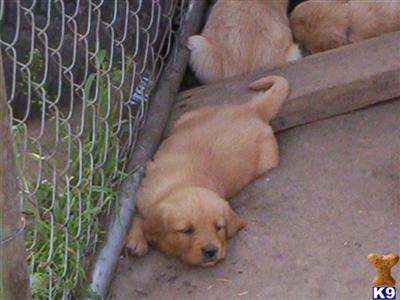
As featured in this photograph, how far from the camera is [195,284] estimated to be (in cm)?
371

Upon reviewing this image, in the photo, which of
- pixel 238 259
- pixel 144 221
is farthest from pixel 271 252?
pixel 144 221

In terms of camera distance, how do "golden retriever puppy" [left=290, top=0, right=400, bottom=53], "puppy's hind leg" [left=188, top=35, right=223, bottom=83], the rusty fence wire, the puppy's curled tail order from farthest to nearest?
"golden retriever puppy" [left=290, top=0, right=400, bottom=53], "puppy's hind leg" [left=188, top=35, right=223, bottom=83], the puppy's curled tail, the rusty fence wire

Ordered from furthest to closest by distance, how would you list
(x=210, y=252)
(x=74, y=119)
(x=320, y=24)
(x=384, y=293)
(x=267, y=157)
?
(x=320, y=24) → (x=267, y=157) → (x=74, y=119) → (x=210, y=252) → (x=384, y=293)

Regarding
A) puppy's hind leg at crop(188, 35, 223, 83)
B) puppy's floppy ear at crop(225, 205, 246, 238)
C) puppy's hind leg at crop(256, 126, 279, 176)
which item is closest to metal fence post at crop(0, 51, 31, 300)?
puppy's floppy ear at crop(225, 205, 246, 238)

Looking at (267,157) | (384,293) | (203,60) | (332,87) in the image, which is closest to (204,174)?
(267,157)

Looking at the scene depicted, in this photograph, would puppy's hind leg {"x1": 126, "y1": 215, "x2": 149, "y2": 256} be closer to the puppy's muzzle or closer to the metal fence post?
the puppy's muzzle

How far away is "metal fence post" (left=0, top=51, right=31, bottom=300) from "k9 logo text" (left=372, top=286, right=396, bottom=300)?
1.07m

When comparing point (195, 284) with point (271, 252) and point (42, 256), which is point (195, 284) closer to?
point (271, 252)

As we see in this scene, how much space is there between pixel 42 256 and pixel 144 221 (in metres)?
0.62

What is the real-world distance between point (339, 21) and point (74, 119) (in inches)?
67.1

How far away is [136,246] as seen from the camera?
3.85 metres

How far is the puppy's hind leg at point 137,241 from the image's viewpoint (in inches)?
151

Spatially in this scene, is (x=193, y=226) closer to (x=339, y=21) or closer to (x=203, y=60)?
(x=203, y=60)

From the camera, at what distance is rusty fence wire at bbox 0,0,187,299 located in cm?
337
